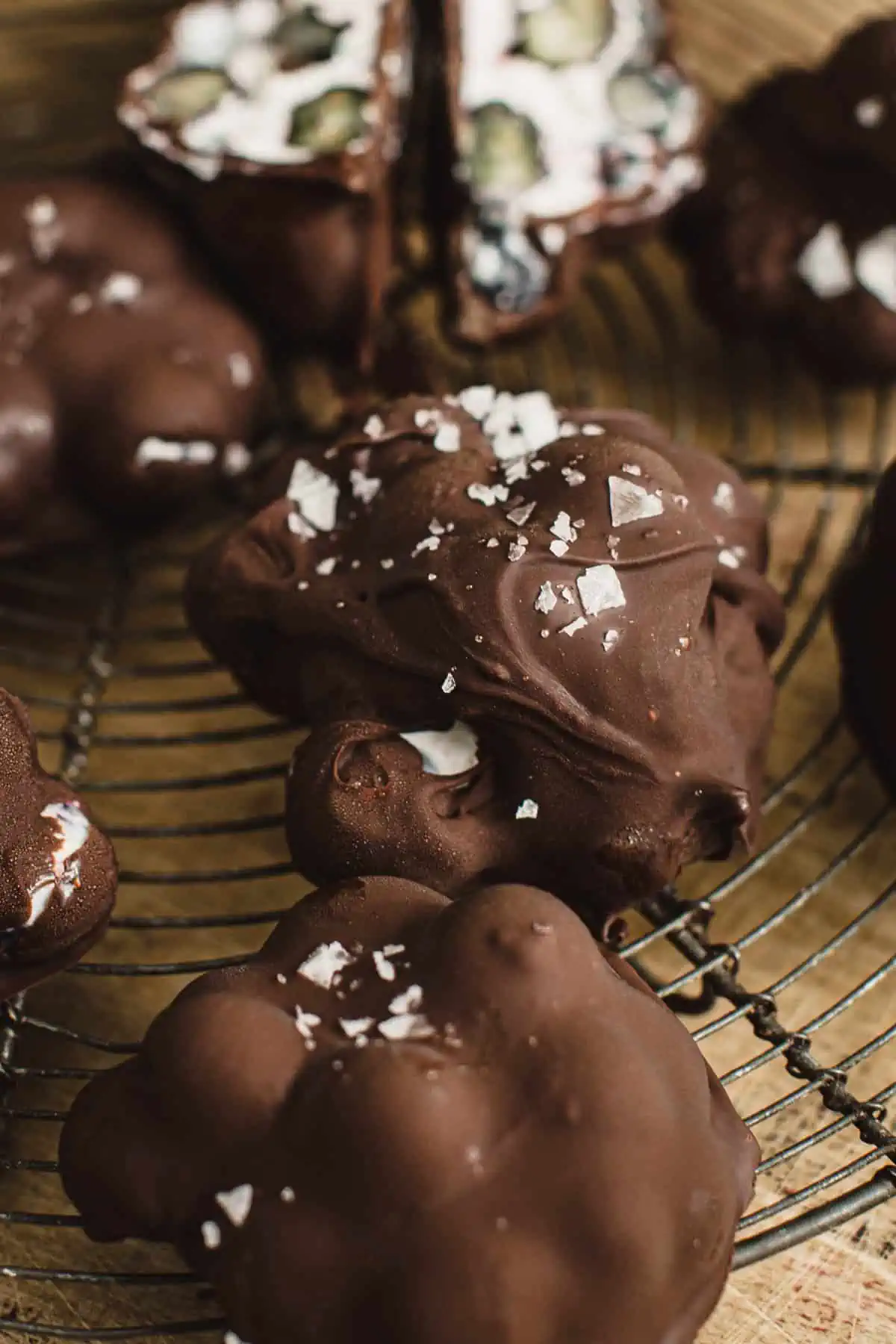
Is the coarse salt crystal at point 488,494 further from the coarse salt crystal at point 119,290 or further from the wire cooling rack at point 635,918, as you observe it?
the coarse salt crystal at point 119,290

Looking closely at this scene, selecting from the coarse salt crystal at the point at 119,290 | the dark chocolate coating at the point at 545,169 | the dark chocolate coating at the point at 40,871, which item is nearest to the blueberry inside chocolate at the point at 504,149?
the dark chocolate coating at the point at 545,169

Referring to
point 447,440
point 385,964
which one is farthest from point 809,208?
point 385,964

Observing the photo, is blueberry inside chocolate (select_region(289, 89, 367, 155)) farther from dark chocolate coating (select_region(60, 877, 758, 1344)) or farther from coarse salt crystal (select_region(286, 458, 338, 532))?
dark chocolate coating (select_region(60, 877, 758, 1344))

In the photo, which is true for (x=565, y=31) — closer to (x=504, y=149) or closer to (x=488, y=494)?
(x=504, y=149)

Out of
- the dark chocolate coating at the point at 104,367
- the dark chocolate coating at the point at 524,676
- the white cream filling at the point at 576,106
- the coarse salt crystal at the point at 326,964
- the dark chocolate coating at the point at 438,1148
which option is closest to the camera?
the dark chocolate coating at the point at 438,1148

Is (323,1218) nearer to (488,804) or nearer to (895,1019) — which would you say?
(488,804)
